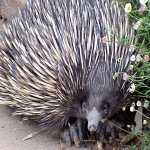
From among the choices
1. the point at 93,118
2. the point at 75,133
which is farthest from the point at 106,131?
the point at 93,118

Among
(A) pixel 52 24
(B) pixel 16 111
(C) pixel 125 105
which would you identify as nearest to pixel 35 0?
(A) pixel 52 24

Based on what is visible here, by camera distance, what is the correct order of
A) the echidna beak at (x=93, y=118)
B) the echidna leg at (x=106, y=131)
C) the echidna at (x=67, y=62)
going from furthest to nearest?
the echidna leg at (x=106, y=131) < the echidna at (x=67, y=62) < the echidna beak at (x=93, y=118)

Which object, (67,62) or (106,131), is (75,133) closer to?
(106,131)

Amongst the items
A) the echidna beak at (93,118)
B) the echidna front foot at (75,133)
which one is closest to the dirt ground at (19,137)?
the echidna front foot at (75,133)

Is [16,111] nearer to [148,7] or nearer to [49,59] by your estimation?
[49,59]

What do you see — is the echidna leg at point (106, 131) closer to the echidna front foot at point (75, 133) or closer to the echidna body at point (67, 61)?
the echidna front foot at point (75, 133)

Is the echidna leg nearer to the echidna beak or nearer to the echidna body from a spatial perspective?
the echidna body
